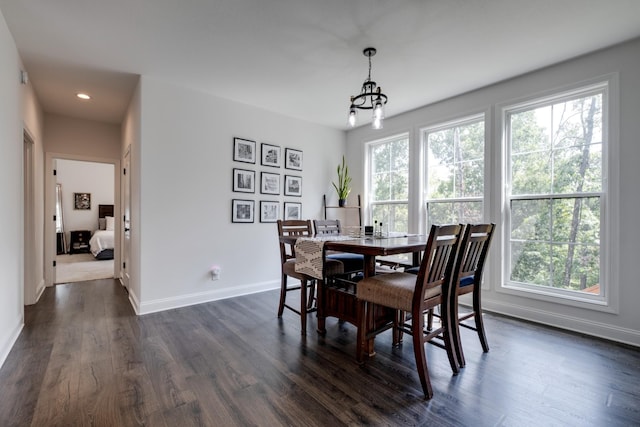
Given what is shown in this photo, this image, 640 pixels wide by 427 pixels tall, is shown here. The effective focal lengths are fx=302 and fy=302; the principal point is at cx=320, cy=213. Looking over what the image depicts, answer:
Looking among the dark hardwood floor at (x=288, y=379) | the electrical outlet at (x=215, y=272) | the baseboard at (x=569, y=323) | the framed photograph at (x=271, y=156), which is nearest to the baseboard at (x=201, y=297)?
the electrical outlet at (x=215, y=272)

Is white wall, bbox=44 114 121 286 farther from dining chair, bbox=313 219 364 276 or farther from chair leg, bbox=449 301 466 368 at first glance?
chair leg, bbox=449 301 466 368

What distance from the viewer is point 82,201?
8.24 metres

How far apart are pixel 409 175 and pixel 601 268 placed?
85.2 inches

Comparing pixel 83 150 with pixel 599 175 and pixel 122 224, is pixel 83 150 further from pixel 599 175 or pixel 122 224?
pixel 599 175

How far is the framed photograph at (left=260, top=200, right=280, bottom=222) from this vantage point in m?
4.07

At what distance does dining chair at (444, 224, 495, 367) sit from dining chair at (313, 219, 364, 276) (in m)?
0.88

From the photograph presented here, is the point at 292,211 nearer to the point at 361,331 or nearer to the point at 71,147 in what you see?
Answer: the point at 361,331

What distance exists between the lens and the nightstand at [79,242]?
769 centimetres

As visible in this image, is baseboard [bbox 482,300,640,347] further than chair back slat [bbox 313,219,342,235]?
No

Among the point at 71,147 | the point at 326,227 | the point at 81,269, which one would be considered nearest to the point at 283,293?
the point at 326,227

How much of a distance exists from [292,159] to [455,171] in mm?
2180

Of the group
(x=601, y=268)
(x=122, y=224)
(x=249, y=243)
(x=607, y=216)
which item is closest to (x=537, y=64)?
(x=607, y=216)

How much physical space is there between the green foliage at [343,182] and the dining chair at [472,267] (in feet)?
8.63

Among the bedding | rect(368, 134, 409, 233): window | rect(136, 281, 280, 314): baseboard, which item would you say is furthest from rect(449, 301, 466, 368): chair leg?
the bedding
